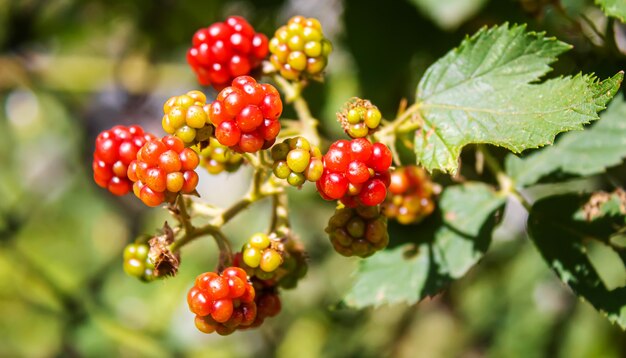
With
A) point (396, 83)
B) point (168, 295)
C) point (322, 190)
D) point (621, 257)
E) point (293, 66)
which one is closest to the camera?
point (322, 190)

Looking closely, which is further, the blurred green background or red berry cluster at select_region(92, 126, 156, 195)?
the blurred green background

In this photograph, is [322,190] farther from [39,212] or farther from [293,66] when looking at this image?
[39,212]

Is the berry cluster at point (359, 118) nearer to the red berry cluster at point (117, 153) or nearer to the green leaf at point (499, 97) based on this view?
the green leaf at point (499, 97)

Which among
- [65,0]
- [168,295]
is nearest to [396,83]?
[168,295]

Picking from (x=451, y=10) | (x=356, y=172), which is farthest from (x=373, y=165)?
(x=451, y=10)

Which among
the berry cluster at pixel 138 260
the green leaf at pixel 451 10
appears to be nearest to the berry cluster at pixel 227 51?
the berry cluster at pixel 138 260

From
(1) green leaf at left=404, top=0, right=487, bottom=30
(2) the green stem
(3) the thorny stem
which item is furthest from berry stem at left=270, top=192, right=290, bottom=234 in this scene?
(1) green leaf at left=404, top=0, right=487, bottom=30

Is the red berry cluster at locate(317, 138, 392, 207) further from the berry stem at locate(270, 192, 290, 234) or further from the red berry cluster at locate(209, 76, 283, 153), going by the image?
the berry stem at locate(270, 192, 290, 234)
